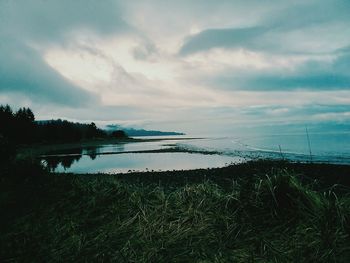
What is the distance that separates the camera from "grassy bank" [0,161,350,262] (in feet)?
11.9

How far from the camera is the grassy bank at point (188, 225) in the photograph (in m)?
3.62

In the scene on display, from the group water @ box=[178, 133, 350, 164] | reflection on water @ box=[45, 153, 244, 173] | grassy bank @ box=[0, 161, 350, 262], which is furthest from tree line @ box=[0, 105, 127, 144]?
grassy bank @ box=[0, 161, 350, 262]

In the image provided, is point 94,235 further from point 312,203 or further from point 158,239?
point 312,203

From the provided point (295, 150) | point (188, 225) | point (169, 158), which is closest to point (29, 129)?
point (169, 158)

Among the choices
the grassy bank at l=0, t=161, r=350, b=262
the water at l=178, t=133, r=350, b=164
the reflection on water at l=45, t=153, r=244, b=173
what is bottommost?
the water at l=178, t=133, r=350, b=164

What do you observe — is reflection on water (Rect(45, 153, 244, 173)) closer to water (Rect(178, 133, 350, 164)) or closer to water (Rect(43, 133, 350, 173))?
water (Rect(43, 133, 350, 173))

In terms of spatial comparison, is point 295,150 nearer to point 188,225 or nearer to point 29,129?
point 188,225

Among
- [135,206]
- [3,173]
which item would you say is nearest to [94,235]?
[135,206]

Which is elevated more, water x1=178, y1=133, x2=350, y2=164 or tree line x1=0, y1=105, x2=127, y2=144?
tree line x1=0, y1=105, x2=127, y2=144

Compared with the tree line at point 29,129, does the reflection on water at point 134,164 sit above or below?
below

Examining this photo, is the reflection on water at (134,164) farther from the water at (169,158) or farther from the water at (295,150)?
the water at (295,150)

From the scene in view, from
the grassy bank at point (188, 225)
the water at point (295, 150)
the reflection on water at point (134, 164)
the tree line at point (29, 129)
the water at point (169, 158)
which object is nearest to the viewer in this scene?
the grassy bank at point (188, 225)

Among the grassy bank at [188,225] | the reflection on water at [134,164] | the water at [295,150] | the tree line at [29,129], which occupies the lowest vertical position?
the water at [295,150]

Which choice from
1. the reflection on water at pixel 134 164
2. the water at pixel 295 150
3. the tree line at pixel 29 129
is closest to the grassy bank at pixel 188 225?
the water at pixel 295 150
